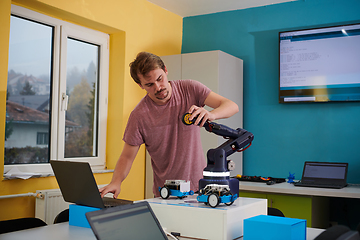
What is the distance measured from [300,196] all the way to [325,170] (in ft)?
1.32

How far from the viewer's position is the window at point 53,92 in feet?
9.20

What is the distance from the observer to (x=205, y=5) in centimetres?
391

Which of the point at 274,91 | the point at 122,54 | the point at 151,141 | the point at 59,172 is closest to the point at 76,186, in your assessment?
the point at 59,172

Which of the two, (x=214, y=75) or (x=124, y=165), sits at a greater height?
(x=214, y=75)

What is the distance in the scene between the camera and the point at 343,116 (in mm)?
3375

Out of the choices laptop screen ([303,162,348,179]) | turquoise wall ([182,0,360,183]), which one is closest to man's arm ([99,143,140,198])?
laptop screen ([303,162,348,179])

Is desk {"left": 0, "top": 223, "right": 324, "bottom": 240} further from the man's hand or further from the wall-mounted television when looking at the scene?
the wall-mounted television

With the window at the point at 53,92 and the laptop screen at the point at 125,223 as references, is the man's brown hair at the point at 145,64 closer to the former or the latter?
the laptop screen at the point at 125,223

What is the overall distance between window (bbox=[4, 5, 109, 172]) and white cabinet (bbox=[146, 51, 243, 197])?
2.35 feet

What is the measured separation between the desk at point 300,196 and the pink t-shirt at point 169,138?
49.0 inches

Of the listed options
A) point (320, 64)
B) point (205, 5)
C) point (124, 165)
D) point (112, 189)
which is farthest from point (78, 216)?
point (205, 5)

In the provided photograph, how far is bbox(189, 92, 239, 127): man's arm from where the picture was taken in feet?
4.84

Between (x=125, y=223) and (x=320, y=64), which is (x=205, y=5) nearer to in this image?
(x=320, y=64)

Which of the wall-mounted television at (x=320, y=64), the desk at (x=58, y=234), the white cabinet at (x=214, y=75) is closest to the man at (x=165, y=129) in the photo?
the desk at (x=58, y=234)
